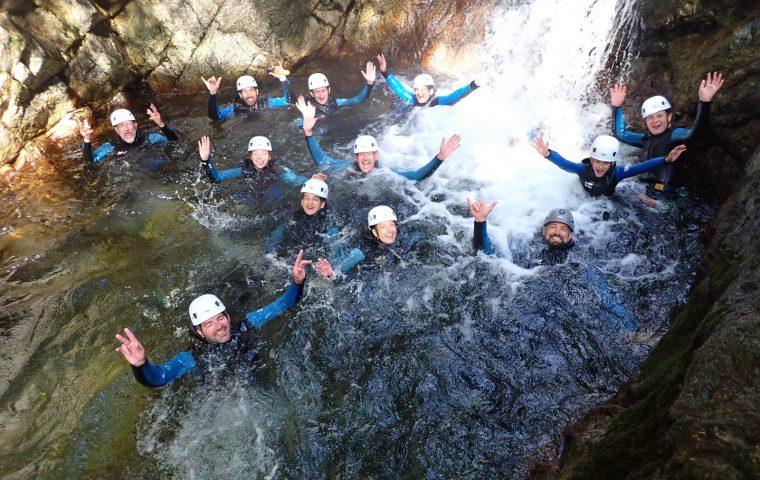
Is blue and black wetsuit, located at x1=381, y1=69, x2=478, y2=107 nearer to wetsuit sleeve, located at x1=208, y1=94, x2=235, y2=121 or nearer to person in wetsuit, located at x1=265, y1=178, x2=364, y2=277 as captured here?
wetsuit sleeve, located at x1=208, y1=94, x2=235, y2=121

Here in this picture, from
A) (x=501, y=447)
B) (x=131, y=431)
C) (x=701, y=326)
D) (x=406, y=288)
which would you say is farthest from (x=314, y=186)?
(x=701, y=326)

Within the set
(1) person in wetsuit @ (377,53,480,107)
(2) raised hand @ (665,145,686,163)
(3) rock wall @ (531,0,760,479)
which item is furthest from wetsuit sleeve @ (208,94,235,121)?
(3) rock wall @ (531,0,760,479)

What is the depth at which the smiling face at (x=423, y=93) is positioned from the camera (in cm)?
993

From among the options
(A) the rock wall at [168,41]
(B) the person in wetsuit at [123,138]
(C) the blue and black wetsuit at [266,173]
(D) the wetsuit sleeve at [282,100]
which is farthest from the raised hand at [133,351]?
(D) the wetsuit sleeve at [282,100]

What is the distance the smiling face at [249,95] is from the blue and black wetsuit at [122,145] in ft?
5.88

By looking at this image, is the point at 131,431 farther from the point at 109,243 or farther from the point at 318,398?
the point at 109,243

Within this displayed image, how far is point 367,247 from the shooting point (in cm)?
693

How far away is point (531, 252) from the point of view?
6.84 meters

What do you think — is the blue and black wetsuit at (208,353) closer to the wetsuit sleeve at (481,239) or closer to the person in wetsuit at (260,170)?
the wetsuit sleeve at (481,239)

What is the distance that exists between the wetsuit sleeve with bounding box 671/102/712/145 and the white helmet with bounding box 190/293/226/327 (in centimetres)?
729

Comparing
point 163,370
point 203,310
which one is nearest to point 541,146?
point 203,310

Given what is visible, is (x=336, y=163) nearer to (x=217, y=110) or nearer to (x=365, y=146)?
(x=365, y=146)

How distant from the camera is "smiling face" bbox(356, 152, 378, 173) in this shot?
320 inches

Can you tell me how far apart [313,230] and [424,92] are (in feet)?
15.0
